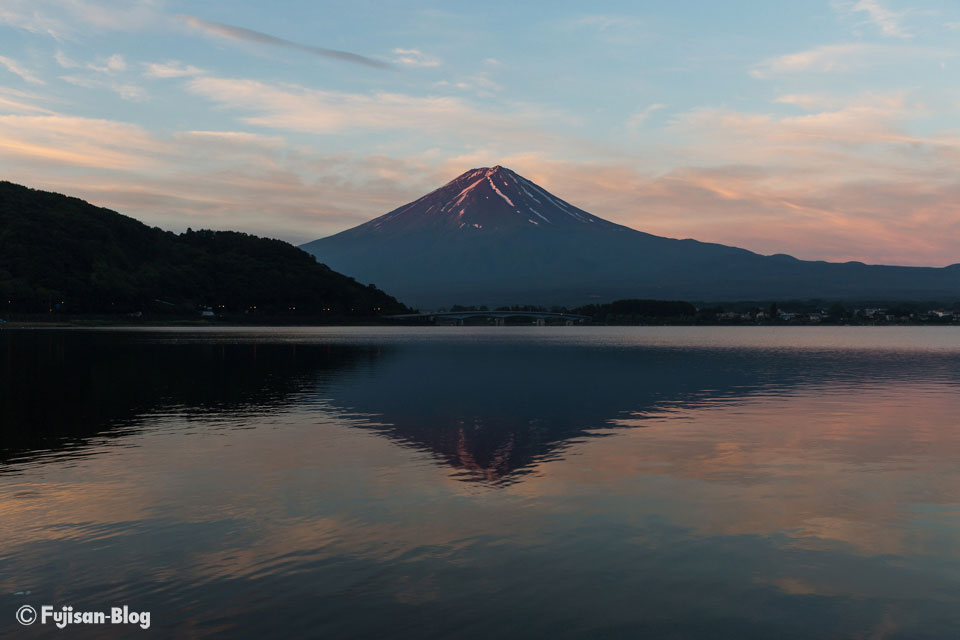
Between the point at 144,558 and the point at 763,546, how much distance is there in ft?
35.7

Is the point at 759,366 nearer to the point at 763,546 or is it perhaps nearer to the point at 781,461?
the point at 781,461

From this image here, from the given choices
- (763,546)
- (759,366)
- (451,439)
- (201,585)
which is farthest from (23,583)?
(759,366)

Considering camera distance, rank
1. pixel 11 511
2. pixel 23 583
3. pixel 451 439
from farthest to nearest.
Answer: pixel 451 439 < pixel 11 511 < pixel 23 583

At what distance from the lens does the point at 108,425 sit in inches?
1199

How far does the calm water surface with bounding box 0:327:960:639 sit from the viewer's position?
11.5 m

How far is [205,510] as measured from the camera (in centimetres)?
1728

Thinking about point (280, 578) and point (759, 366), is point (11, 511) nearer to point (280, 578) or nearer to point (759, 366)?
point (280, 578)

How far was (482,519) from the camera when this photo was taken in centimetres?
1656

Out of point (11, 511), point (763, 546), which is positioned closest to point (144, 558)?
point (11, 511)

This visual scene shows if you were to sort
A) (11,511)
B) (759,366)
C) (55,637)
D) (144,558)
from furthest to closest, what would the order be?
(759,366) → (11,511) → (144,558) → (55,637)

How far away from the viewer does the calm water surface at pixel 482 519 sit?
1155 cm

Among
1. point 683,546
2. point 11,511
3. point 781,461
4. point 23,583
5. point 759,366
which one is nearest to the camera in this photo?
point 23,583

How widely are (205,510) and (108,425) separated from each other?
15.4m

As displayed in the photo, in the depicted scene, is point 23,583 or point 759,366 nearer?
point 23,583
